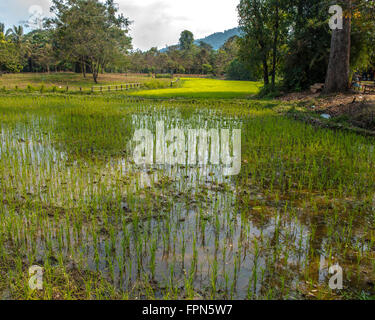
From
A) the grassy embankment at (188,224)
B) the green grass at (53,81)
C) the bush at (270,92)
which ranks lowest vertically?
the grassy embankment at (188,224)

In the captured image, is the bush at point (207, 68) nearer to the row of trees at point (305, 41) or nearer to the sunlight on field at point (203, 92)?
the sunlight on field at point (203, 92)

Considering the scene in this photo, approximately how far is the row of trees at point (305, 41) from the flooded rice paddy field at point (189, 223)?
7.49 metres

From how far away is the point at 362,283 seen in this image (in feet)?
8.21

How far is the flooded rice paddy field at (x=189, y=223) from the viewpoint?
2.48 meters

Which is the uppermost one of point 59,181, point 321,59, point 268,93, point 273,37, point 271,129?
point 273,37

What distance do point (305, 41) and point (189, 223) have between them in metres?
16.7

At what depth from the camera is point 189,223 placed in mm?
3578

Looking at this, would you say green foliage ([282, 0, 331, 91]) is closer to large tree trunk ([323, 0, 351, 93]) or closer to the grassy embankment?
large tree trunk ([323, 0, 351, 93])

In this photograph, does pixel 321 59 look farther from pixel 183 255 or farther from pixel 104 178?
pixel 183 255

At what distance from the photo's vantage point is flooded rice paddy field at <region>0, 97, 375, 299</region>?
248cm

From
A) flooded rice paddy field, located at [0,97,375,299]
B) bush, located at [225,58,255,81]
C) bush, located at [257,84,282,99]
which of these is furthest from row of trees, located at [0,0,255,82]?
flooded rice paddy field, located at [0,97,375,299]

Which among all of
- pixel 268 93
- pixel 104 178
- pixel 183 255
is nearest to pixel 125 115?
pixel 104 178

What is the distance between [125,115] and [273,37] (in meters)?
14.4

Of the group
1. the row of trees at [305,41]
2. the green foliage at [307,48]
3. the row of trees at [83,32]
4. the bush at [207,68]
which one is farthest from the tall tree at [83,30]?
the bush at [207,68]
